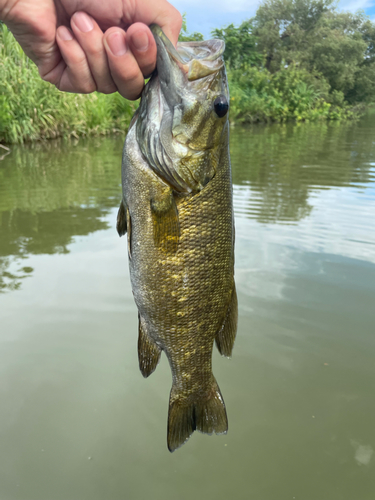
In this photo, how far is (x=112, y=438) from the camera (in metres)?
2.25

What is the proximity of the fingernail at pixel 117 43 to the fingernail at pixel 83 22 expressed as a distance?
0.36ft

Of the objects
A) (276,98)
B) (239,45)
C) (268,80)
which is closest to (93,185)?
(276,98)

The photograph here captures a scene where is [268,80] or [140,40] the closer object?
[140,40]

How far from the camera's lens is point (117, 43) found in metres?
1.56

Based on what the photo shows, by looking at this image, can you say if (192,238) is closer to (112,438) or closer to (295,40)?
(112,438)

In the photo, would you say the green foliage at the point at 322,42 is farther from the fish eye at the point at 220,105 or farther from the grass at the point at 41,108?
the fish eye at the point at 220,105

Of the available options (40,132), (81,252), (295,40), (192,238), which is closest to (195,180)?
(192,238)

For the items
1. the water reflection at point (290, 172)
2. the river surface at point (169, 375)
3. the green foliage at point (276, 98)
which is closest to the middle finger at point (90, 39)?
the river surface at point (169, 375)

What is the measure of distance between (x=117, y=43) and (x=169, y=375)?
77.2 inches

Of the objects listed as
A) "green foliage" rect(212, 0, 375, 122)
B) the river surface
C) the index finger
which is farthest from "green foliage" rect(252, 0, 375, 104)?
the index finger

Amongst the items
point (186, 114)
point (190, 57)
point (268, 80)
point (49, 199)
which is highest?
point (268, 80)

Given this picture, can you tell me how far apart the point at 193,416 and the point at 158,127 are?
126 cm

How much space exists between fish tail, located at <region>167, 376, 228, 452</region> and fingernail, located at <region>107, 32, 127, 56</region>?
4.71ft

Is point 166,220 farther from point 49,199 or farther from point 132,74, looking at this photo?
point 49,199
